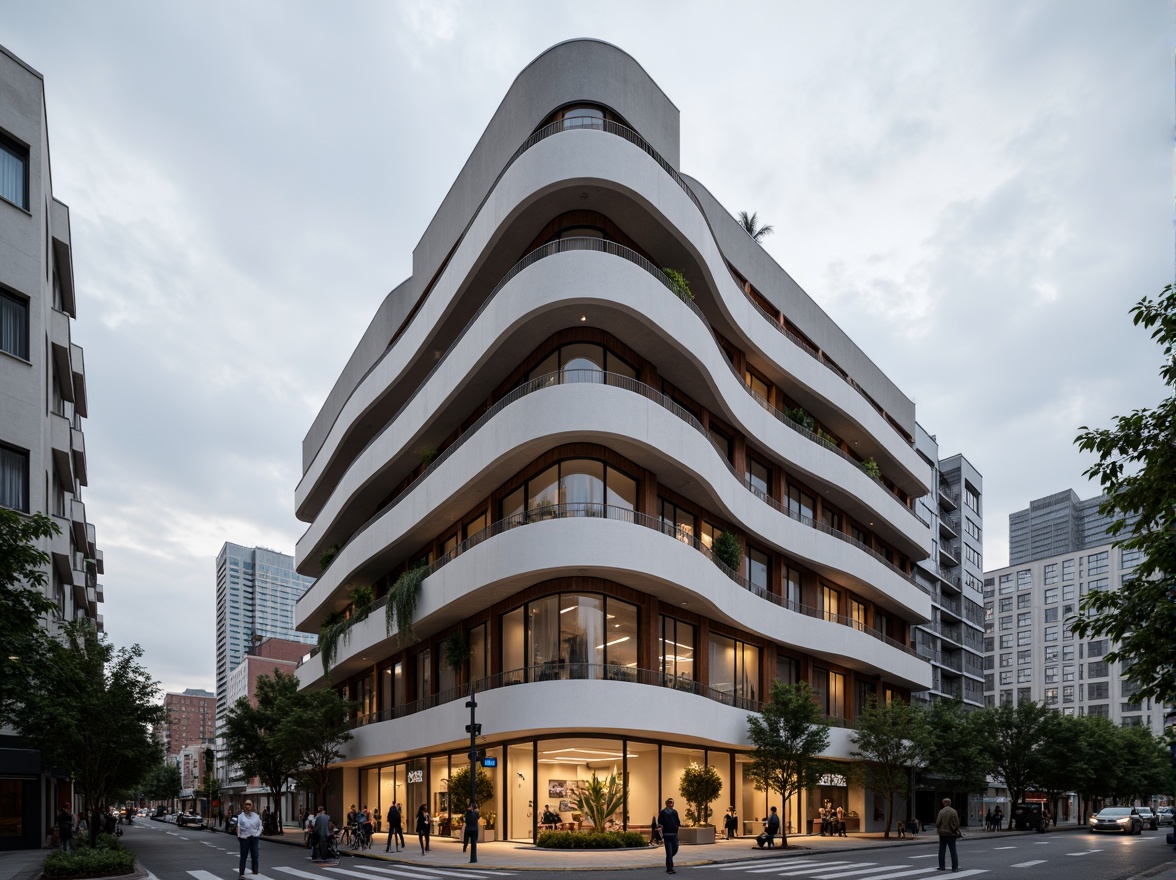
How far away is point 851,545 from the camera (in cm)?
5278

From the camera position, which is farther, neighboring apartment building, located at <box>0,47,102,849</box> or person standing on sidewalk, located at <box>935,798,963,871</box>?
neighboring apartment building, located at <box>0,47,102,849</box>

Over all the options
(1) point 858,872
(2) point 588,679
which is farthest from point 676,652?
(1) point 858,872

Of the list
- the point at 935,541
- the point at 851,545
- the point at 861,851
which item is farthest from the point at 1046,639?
the point at 861,851

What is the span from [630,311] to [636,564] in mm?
9164

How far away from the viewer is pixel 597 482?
120 ft

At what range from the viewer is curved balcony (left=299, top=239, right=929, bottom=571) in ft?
120

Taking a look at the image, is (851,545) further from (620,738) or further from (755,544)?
(620,738)

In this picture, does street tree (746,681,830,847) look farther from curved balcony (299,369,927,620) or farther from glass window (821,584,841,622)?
glass window (821,584,841,622)

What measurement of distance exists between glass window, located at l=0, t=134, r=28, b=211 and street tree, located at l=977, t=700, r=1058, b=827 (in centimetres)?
6060

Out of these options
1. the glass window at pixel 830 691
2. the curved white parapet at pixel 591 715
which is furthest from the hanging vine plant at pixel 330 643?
the glass window at pixel 830 691

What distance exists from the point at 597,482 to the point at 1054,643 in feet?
460

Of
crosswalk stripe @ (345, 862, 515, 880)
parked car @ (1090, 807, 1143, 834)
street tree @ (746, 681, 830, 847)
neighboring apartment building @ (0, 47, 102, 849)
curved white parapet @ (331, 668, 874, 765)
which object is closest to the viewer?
crosswalk stripe @ (345, 862, 515, 880)

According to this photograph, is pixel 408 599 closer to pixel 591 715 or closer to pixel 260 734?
pixel 591 715

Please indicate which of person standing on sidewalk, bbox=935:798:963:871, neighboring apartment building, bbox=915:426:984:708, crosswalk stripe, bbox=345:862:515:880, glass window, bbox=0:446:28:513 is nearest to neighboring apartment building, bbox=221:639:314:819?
neighboring apartment building, bbox=915:426:984:708
